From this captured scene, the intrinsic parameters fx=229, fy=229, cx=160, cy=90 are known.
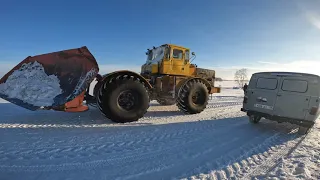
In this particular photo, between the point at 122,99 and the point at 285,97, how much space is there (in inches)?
194

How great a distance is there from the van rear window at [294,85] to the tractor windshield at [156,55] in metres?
4.66

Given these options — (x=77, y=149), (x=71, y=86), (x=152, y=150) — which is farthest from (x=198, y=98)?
(x=77, y=149)

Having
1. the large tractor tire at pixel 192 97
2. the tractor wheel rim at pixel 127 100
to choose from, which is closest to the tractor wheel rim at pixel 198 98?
the large tractor tire at pixel 192 97

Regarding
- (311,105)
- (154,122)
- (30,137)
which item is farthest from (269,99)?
(30,137)

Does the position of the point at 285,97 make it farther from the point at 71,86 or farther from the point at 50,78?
the point at 50,78

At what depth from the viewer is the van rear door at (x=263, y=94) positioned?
6.92 meters

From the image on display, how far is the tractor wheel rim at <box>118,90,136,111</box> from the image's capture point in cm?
738

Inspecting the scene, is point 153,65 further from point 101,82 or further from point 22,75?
point 22,75

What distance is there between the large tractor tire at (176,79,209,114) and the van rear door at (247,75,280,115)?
234 centimetres

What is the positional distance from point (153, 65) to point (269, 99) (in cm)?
449

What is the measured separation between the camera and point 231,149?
496 cm

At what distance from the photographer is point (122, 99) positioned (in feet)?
24.2

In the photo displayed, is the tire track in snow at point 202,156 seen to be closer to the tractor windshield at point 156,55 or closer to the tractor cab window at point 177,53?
the tractor cab window at point 177,53

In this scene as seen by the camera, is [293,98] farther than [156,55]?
No
